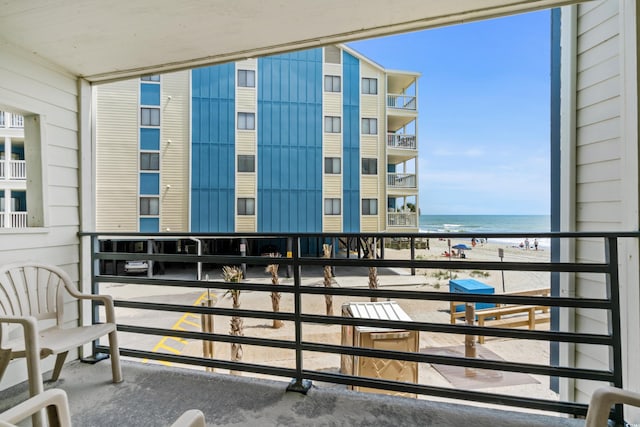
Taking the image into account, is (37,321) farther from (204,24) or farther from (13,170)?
(13,170)

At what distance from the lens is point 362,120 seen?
10391mm

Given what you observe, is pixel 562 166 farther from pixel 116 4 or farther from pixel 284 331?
pixel 284 331

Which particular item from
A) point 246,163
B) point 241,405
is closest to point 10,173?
point 246,163

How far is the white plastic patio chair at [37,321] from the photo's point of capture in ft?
4.39

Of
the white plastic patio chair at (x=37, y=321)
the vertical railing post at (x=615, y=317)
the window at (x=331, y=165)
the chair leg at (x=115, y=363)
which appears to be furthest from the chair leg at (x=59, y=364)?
the window at (x=331, y=165)

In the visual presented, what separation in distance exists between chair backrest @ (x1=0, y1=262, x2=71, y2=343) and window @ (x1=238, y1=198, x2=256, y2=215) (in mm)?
7972

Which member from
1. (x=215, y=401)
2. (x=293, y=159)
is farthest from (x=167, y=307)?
(x=293, y=159)

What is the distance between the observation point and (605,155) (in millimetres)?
1697

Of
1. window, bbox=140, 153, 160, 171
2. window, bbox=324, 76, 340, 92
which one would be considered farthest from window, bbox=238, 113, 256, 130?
window, bbox=140, 153, 160, 171

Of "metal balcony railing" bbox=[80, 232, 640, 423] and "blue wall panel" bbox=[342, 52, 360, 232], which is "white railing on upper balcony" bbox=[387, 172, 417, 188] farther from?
"metal balcony railing" bbox=[80, 232, 640, 423]

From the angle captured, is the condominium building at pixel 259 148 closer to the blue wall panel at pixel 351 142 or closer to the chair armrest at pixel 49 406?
the blue wall panel at pixel 351 142

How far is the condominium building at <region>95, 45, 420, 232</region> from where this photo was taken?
364 inches

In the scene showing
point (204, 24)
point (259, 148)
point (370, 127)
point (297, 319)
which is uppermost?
point (370, 127)

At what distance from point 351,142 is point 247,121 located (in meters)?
3.61
